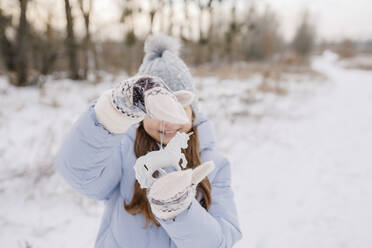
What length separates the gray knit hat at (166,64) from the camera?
0.84 m

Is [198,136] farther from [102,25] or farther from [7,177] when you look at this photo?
[102,25]

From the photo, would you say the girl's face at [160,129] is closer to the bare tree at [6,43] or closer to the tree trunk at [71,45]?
the bare tree at [6,43]

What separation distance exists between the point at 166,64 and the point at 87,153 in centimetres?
44

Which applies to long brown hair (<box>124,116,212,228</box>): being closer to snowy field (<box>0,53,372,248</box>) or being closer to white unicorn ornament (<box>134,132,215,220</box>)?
white unicorn ornament (<box>134,132,215,220</box>)

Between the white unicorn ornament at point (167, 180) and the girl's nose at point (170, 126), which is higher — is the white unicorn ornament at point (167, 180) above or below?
below

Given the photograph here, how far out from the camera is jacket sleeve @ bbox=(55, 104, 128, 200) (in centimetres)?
59

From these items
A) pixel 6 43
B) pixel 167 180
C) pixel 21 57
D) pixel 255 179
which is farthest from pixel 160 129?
pixel 6 43

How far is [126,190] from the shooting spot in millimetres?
870

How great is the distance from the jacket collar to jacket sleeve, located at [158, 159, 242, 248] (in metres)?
0.15

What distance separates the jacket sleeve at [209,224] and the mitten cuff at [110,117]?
0.29 m

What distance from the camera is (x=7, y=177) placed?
6.12 feet

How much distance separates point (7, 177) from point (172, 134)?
1.88m

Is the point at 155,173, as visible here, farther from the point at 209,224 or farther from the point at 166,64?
the point at 166,64

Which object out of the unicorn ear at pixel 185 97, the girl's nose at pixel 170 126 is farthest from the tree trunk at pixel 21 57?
the unicorn ear at pixel 185 97
